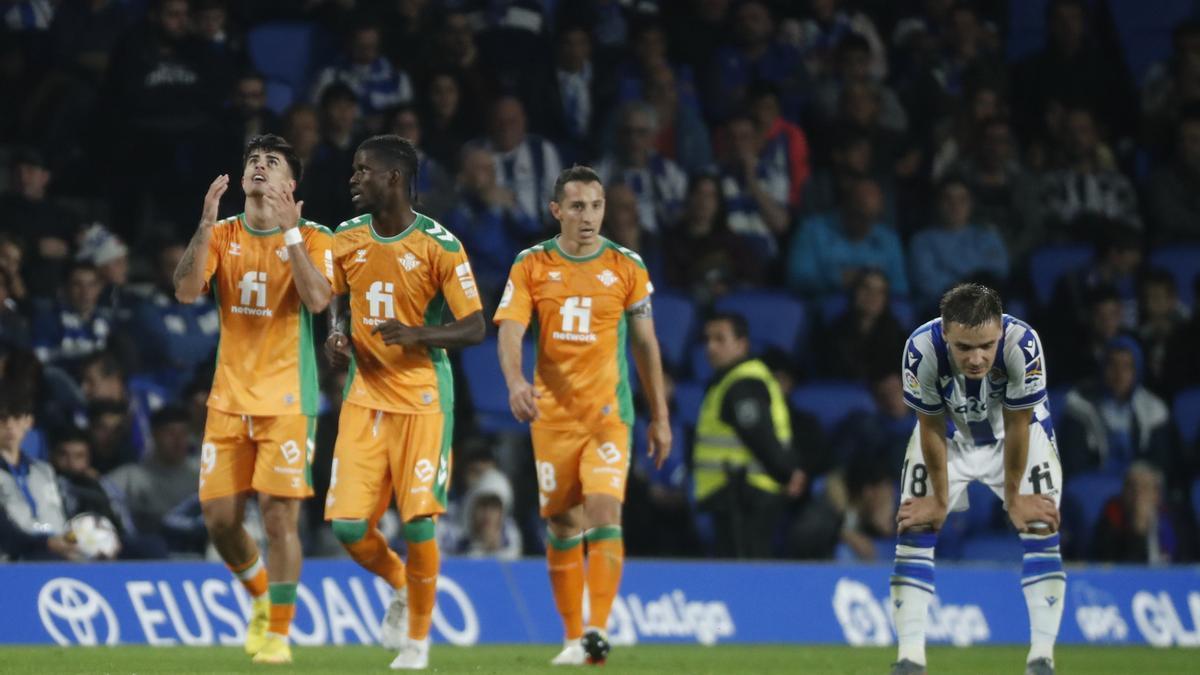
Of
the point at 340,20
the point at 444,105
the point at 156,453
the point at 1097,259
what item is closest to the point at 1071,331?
the point at 1097,259

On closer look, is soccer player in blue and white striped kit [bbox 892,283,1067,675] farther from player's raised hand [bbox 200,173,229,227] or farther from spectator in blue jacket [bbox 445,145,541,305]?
spectator in blue jacket [bbox 445,145,541,305]

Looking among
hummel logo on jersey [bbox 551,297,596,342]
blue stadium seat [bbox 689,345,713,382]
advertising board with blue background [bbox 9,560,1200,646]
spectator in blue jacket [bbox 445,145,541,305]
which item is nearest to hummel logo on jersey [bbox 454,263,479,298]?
hummel logo on jersey [bbox 551,297,596,342]

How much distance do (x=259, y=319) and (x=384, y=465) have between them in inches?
40.7

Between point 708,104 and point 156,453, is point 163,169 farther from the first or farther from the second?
point 708,104

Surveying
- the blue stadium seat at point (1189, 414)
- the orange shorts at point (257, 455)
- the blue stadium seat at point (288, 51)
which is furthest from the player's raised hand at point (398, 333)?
the blue stadium seat at point (1189, 414)

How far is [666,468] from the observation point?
50.3 feet

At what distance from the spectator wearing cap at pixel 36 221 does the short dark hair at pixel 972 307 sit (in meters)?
8.30

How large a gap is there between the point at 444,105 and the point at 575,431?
620 centimetres

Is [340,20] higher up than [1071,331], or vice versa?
[340,20]

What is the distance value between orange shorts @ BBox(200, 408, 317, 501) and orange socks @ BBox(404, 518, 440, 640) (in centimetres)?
66

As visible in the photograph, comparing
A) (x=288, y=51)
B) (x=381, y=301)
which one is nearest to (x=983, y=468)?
(x=381, y=301)

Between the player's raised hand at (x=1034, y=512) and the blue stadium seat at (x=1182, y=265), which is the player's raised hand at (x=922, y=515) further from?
the blue stadium seat at (x=1182, y=265)

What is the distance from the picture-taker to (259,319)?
33.9ft

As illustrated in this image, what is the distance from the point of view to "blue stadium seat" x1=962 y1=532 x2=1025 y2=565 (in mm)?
15633
